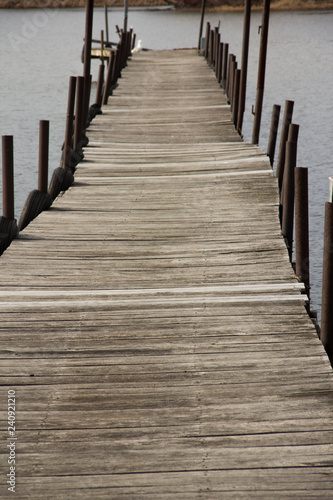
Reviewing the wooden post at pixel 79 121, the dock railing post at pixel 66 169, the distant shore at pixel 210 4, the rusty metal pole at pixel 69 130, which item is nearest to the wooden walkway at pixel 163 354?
the dock railing post at pixel 66 169

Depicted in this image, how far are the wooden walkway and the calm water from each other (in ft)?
17.3

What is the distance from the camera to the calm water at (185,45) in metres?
20.3

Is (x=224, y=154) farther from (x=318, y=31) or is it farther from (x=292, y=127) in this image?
(x=318, y=31)

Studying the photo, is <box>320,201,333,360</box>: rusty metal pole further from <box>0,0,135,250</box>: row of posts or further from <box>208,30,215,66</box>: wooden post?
<box>208,30,215,66</box>: wooden post

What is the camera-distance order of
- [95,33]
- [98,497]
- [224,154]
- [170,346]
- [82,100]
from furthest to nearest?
[95,33], [82,100], [224,154], [170,346], [98,497]

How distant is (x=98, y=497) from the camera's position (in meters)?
3.24

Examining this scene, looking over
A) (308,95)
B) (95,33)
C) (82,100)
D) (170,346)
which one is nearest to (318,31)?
(95,33)

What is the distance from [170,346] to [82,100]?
755 centimetres

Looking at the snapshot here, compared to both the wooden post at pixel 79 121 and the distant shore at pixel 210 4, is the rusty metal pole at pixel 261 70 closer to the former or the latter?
the wooden post at pixel 79 121

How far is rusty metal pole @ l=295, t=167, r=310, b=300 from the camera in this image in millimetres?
5754

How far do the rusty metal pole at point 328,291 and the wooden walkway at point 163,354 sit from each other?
0.11 metres

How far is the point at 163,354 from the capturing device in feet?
14.8

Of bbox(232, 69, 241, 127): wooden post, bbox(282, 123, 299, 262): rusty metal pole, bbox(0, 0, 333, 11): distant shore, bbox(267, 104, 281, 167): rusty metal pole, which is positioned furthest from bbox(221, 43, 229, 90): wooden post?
bbox(0, 0, 333, 11): distant shore

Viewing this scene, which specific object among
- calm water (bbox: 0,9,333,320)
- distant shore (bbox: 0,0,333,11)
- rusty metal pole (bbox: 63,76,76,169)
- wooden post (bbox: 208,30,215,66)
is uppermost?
distant shore (bbox: 0,0,333,11)
